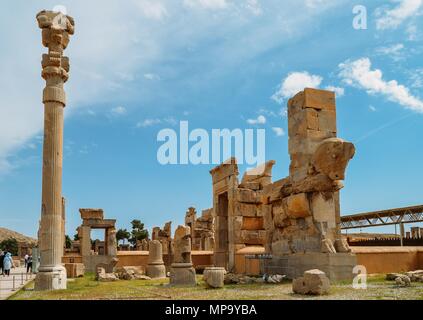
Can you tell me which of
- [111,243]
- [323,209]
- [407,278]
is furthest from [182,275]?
[111,243]

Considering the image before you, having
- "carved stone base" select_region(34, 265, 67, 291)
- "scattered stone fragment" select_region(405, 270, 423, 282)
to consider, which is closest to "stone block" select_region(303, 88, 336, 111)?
"scattered stone fragment" select_region(405, 270, 423, 282)

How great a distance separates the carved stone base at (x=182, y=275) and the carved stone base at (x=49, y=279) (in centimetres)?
306

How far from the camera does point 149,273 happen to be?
1956 centimetres

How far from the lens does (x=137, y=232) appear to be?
207ft

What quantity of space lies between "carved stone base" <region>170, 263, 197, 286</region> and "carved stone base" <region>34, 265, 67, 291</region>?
3.06 m

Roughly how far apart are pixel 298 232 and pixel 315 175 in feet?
5.82

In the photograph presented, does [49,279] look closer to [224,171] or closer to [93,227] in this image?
[224,171]

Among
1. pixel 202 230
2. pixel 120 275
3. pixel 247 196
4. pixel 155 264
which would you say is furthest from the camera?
pixel 202 230

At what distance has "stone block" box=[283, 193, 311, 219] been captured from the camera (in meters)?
12.9

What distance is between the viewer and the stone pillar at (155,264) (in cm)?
1953

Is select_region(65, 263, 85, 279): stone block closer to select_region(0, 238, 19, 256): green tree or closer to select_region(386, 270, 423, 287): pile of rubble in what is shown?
select_region(386, 270, 423, 287): pile of rubble

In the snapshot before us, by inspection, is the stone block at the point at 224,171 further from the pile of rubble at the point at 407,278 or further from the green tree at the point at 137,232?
the green tree at the point at 137,232

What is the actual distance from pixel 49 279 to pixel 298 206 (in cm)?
709
